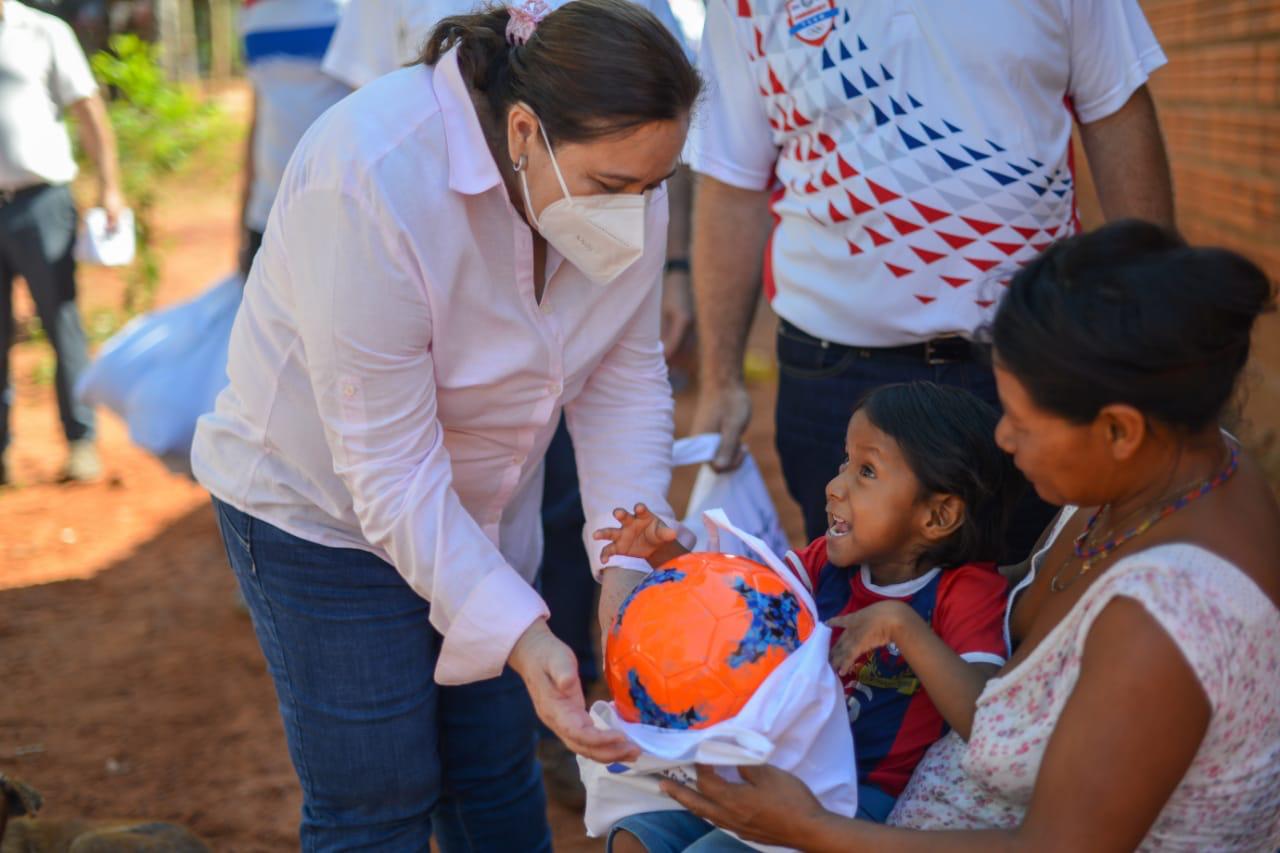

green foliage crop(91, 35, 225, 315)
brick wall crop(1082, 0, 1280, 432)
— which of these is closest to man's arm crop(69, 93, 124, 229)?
green foliage crop(91, 35, 225, 315)

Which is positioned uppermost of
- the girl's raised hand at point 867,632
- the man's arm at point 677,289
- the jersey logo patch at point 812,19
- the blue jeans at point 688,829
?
the jersey logo patch at point 812,19

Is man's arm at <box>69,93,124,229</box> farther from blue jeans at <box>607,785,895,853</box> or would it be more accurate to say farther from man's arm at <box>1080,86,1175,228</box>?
blue jeans at <box>607,785,895,853</box>

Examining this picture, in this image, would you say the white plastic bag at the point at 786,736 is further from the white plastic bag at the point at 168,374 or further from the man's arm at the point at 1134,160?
the white plastic bag at the point at 168,374

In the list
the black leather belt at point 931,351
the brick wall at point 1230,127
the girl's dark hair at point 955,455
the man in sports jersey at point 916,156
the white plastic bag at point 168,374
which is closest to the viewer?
the girl's dark hair at point 955,455

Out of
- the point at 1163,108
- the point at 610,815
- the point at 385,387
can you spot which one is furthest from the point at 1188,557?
the point at 1163,108

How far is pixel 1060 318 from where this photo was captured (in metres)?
1.88

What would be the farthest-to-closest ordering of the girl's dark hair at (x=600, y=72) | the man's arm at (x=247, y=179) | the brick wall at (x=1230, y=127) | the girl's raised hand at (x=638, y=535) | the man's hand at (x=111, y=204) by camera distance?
the man's hand at (x=111, y=204)
the man's arm at (x=247, y=179)
the brick wall at (x=1230, y=127)
the girl's raised hand at (x=638, y=535)
the girl's dark hair at (x=600, y=72)

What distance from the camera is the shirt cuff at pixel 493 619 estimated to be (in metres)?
2.33

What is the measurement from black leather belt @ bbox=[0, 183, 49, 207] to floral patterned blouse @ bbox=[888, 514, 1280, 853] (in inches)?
231

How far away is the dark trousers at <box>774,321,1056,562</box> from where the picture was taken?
9.71 feet

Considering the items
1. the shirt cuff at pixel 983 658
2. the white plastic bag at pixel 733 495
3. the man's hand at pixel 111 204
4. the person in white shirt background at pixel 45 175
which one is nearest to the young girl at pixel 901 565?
the shirt cuff at pixel 983 658

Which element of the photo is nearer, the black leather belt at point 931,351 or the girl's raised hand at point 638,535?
the girl's raised hand at point 638,535

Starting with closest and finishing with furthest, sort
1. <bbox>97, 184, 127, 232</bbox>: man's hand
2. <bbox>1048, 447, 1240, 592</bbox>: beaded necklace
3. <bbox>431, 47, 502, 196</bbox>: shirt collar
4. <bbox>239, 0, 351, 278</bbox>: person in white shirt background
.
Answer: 1. <bbox>1048, 447, 1240, 592</bbox>: beaded necklace
2. <bbox>431, 47, 502, 196</bbox>: shirt collar
3. <bbox>239, 0, 351, 278</bbox>: person in white shirt background
4. <bbox>97, 184, 127, 232</bbox>: man's hand

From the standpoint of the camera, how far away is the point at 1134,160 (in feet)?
9.70
